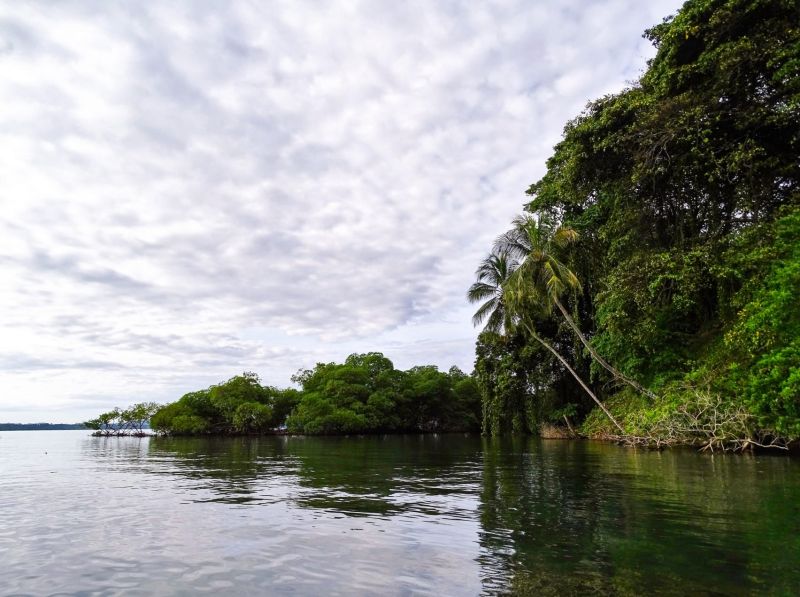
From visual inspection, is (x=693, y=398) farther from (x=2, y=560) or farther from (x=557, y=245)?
(x=2, y=560)

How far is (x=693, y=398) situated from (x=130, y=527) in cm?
1922

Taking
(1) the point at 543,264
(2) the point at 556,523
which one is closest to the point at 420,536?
(2) the point at 556,523

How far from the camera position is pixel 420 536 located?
23.3 ft

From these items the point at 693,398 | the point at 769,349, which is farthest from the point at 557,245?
the point at 769,349

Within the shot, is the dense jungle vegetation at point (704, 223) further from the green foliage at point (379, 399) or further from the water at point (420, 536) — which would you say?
the green foliage at point (379, 399)

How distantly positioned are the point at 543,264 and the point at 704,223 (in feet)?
32.4

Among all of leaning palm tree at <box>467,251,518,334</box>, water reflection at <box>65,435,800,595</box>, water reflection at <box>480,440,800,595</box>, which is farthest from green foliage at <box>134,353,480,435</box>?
water reflection at <box>480,440,800,595</box>

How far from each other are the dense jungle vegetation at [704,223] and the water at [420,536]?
443 cm

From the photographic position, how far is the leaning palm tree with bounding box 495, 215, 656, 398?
28.5 metres

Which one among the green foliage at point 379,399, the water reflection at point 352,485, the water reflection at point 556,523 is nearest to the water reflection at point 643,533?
the water reflection at point 556,523

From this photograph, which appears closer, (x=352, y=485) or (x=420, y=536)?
(x=420, y=536)

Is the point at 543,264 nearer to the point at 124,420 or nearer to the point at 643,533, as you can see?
the point at 643,533

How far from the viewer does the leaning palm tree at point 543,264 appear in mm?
28547

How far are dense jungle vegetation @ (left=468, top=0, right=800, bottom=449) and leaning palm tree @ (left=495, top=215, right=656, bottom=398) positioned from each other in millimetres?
361
